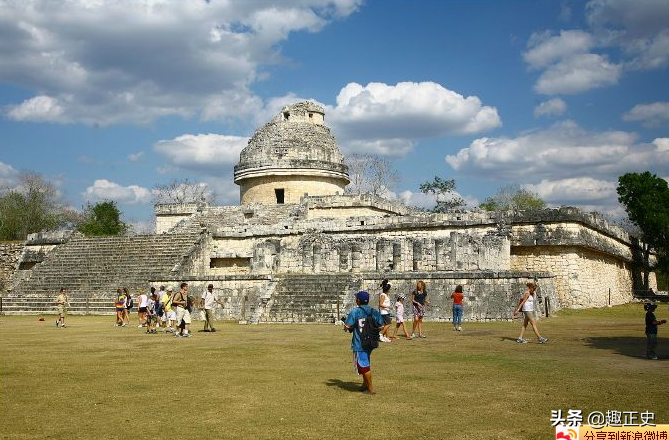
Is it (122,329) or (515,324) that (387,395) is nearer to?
(515,324)

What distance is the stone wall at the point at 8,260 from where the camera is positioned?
1222 inches

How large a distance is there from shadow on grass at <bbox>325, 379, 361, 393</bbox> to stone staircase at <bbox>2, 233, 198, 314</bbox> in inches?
602

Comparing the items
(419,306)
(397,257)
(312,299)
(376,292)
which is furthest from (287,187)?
(419,306)

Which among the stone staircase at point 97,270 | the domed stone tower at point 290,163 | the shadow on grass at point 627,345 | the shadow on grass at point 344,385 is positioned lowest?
the shadow on grass at point 344,385

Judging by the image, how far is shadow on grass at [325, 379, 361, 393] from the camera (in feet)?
27.8

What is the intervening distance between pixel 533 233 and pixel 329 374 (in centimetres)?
1461

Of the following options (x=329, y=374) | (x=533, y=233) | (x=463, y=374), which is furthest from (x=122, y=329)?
(x=533, y=233)

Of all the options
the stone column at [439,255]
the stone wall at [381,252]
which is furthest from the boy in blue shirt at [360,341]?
the stone column at [439,255]

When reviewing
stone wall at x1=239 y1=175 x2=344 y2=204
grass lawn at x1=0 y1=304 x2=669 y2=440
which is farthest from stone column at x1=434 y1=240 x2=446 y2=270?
stone wall at x1=239 y1=175 x2=344 y2=204

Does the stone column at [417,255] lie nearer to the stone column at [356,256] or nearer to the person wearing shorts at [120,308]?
the stone column at [356,256]

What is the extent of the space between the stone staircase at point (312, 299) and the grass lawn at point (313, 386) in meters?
4.93

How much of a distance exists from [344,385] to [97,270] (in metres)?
20.1

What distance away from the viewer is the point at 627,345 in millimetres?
12398

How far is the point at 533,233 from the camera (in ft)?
73.6
